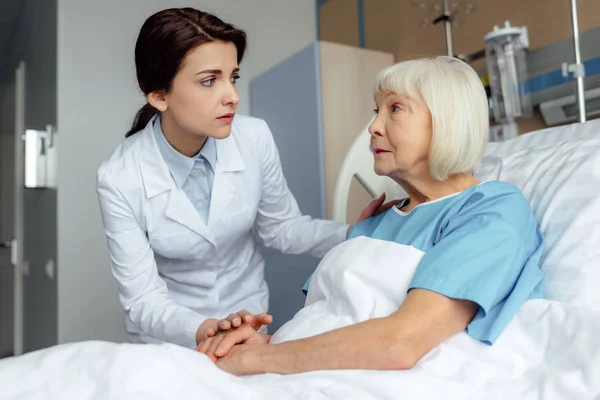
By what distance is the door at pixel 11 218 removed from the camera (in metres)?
3.68

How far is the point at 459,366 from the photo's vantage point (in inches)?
32.3

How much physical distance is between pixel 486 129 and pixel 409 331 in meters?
0.45

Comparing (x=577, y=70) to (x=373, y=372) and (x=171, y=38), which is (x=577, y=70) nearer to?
(x=171, y=38)

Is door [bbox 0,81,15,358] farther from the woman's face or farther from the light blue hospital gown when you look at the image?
the light blue hospital gown

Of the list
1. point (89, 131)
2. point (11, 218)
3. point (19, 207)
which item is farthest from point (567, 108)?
point (11, 218)

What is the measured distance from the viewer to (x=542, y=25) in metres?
1.93

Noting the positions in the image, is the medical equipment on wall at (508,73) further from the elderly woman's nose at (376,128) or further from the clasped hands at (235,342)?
the clasped hands at (235,342)

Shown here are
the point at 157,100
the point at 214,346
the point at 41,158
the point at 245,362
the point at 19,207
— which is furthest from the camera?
the point at 19,207

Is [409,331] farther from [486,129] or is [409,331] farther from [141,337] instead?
[141,337]

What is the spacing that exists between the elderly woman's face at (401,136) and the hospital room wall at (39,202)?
199 centimetres

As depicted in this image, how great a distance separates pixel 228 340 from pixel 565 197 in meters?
0.72

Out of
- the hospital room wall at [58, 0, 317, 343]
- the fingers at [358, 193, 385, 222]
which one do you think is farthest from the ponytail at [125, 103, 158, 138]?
the hospital room wall at [58, 0, 317, 343]

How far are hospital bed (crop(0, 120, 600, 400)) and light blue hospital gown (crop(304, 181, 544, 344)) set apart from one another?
0.11ft

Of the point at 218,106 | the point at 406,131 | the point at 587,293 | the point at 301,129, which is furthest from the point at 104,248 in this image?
the point at 587,293
